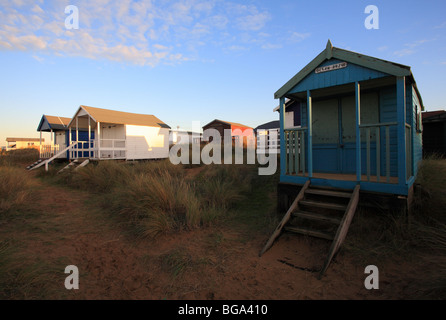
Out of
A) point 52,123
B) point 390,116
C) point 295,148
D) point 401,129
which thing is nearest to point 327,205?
point 295,148

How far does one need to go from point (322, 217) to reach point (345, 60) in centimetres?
319

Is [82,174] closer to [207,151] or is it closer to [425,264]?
[207,151]

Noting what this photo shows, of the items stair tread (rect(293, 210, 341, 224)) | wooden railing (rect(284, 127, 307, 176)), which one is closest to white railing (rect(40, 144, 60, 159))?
wooden railing (rect(284, 127, 307, 176))

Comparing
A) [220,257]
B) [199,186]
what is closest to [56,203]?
[199,186]

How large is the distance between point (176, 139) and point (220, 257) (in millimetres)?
24285

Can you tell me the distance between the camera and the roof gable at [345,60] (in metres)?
4.30

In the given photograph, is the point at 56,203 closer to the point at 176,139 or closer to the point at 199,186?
the point at 199,186

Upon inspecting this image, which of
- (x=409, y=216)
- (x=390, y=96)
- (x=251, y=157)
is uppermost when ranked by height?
(x=390, y=96)

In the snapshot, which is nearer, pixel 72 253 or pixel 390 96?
pixel 72 253

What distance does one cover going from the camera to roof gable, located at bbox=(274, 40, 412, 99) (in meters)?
4.30
